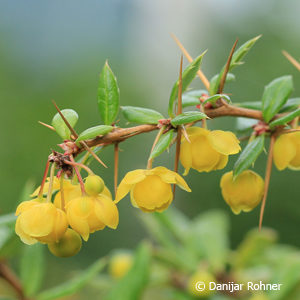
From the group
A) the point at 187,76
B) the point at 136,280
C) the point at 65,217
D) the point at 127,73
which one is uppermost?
the point at 187,76

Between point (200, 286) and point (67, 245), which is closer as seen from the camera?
point (67, 245)

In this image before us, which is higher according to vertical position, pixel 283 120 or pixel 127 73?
pixel 283 120

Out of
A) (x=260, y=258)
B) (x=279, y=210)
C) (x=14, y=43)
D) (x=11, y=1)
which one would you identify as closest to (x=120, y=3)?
(x=11, y=1)

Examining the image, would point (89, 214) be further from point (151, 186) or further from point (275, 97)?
point (275, 97)

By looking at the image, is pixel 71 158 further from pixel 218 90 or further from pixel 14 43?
pixel 14 43

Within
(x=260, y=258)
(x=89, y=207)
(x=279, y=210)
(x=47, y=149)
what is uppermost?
(x=89, y=207)

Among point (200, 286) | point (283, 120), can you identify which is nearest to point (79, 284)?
point (200, 286)
